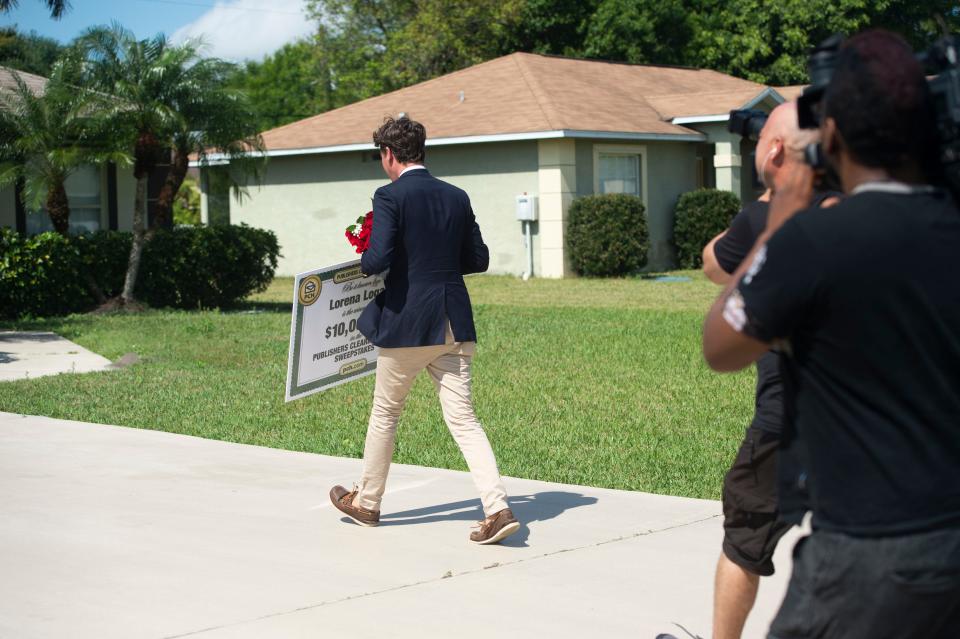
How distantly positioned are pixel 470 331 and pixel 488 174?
19.9 m

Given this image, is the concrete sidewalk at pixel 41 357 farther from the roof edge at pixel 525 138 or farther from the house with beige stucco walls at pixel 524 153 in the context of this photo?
the house with beige stucco walls at pixel 524 153

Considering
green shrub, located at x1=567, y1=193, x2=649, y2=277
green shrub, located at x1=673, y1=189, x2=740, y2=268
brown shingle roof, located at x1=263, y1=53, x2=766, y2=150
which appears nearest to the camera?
green shrub, located at x1=567, y1=193, x2=649, y2=277

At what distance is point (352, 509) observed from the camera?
5918 mm

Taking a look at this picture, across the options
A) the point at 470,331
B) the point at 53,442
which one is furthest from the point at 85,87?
the point at 470,331

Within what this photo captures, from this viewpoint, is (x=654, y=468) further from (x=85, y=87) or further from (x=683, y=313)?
(x=85, y=87)

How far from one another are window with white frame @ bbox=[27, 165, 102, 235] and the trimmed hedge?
202 cm

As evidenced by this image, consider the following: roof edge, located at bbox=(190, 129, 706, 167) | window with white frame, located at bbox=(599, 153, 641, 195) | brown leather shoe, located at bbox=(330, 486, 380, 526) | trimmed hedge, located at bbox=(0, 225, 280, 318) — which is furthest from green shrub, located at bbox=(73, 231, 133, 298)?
brown leather shoe, located at bbox=(330, 486, 380, 526)

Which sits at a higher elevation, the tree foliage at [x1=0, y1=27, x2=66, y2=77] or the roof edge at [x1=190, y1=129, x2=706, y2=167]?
the tree foliage at [x1=0, y1=27, x2=66, y2=77]

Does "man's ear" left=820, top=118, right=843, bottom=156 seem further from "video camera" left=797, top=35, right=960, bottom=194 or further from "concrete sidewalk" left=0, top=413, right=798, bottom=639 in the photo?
"concrete sidewalk" left=0, top=413, right=798, bottom=639

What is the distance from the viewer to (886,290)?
2273 millimetres

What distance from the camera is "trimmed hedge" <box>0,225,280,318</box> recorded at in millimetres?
16688

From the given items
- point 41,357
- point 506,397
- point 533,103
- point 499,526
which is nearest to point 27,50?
point 533,103

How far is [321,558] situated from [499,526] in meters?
0.82

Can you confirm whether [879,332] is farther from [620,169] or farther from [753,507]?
[620,169]
